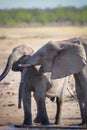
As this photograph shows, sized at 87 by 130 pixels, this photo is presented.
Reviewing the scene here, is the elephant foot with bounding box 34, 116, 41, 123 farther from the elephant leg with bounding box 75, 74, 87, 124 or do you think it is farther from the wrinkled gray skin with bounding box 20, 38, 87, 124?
the wrinkled gray skin with bounding box 20, 38, 87, 124

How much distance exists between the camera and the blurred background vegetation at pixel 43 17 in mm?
61250

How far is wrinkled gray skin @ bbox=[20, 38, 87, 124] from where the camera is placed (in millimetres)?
12109

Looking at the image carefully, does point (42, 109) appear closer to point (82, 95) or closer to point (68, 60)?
point (82, 95)

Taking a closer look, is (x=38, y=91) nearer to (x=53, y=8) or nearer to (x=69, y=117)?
(x=69, y=117)

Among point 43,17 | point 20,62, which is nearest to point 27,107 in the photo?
point 20,62

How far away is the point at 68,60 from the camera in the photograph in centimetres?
1230

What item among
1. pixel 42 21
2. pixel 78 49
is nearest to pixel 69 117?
pixel 78 49

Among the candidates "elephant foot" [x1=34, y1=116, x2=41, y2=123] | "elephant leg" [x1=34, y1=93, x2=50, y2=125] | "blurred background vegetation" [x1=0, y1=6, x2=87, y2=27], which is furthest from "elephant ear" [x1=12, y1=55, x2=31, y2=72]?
"blurred background vegetation" [x1=0, y1=6, x2=87, y2=27]

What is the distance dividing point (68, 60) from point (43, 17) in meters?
52.5

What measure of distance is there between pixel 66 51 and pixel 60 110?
5.92ft

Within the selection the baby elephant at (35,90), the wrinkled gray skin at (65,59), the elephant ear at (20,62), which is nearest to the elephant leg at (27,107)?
the baby elephant at (35,90)

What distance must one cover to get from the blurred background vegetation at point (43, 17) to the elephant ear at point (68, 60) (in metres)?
46.7

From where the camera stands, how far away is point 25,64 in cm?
1234

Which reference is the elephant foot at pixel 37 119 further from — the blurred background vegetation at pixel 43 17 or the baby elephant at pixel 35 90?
the blurred background vegetation at pixel 43 17
